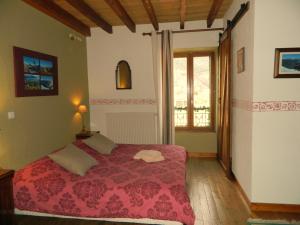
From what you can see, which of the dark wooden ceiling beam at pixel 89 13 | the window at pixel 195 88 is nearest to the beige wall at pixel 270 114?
the window at pixel 195 88

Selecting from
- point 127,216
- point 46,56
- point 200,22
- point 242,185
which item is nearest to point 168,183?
point 127,216

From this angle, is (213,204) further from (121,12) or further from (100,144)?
(121,12)

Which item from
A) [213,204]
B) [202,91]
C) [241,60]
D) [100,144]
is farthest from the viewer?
[202,91]

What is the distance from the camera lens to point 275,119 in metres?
2.74

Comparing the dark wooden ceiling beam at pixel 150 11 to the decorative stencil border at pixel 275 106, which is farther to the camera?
the dark wooden ceiling beam at pixel 150 11

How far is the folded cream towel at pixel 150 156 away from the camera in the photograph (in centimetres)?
313

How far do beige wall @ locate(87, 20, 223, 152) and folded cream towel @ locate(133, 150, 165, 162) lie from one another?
5.84ft

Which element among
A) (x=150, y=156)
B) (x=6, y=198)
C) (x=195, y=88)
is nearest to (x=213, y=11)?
(x=195, y=88)

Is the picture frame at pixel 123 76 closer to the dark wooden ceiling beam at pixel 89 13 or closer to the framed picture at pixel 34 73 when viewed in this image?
the dark wooden ceiling beam at pixel 89 13

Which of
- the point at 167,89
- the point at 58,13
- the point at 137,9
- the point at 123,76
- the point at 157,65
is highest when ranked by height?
the point at 137,9

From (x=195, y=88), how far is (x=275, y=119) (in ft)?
8.86

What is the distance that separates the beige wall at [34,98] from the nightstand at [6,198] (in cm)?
61

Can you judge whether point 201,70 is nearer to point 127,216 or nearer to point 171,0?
point 171,0

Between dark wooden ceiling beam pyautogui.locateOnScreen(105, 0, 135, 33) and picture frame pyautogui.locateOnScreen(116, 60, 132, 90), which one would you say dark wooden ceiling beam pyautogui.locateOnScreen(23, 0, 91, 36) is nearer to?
dark wooden ceiling beam pyautogui.locateOnScreen(105, 0, 135, 33)
